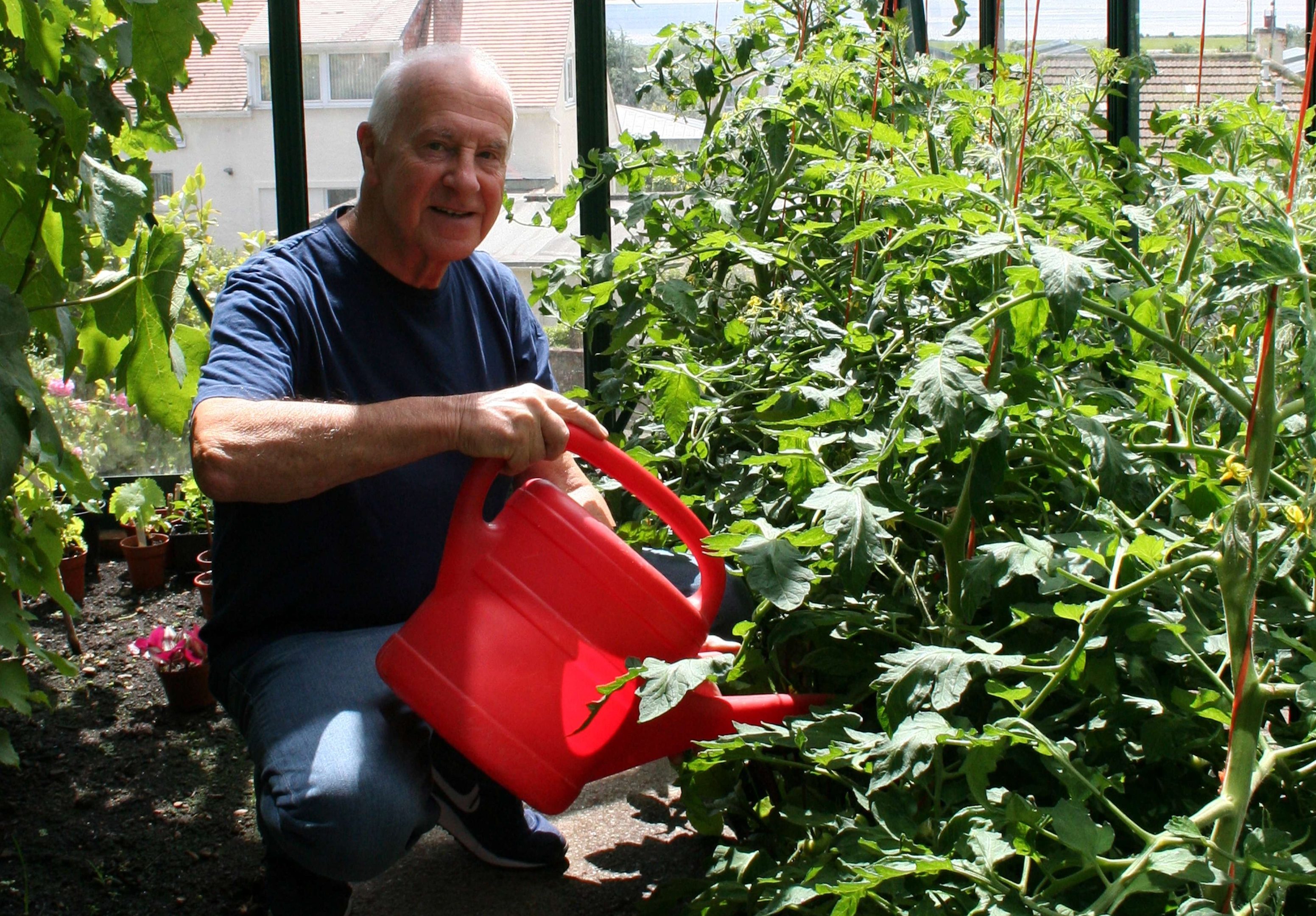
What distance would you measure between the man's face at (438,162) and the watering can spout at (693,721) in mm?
924

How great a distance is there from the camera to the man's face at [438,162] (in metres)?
1.95

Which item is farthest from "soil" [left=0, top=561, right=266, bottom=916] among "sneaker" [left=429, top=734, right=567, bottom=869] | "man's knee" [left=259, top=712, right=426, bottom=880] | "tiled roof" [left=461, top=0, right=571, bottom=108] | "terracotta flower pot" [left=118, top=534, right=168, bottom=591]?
"tiled roof" [left=461, top=0, right=571, bottom=108]

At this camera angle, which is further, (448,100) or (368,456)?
(448,100)

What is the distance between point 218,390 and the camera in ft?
5.12

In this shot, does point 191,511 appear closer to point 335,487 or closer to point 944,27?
point 335,487

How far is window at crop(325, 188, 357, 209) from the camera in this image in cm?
296

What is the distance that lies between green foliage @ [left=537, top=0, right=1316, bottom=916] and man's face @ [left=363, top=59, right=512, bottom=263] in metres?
0.28

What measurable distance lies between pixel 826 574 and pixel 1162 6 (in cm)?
279

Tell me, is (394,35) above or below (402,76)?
above

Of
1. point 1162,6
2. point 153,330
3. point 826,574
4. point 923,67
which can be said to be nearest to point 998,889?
point 826,574

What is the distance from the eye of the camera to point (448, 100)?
6.48ft

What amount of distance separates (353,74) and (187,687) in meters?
1.55

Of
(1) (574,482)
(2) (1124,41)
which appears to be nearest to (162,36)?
(1) (574,482)

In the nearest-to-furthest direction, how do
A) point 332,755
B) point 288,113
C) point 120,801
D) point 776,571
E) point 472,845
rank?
point 776,571 → point 332,755 → point 472,845 → point 120,801 → point 288,113
